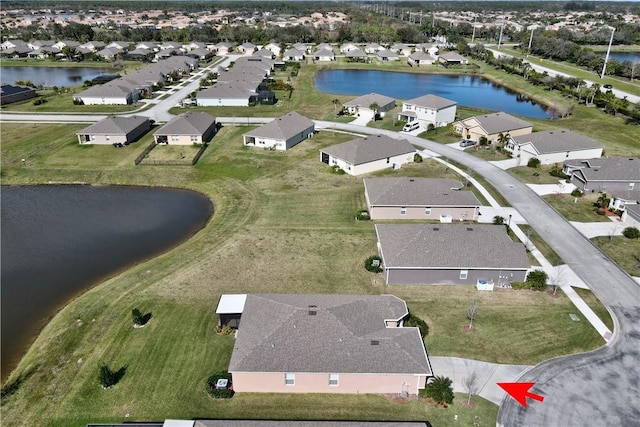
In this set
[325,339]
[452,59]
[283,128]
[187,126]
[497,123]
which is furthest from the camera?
[452,59]

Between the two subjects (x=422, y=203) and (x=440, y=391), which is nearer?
(x=440, y=391)

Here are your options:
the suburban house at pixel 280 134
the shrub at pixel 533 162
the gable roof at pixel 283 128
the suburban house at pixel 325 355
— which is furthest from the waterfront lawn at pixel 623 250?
the gable roof at pixel 283 128

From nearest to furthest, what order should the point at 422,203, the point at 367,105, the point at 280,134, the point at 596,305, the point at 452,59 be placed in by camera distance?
the point at 596,305, the point at 422,203, the point at 280,134, the point at 367,105, the point at 452,59

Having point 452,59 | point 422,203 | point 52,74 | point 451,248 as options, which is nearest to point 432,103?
point 422,203

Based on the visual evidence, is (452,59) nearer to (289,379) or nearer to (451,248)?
(451,248)

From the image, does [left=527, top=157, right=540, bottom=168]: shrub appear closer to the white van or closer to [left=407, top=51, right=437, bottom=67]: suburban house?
the white van

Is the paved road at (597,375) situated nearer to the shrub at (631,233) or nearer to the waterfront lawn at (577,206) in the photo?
the shrub at (631,233)

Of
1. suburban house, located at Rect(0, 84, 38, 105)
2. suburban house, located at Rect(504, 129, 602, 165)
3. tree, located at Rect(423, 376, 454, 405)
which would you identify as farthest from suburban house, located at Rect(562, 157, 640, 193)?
suburban house, located at Rect(0, 84, 38, 105)

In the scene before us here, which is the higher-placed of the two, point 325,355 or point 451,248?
point 451,248
